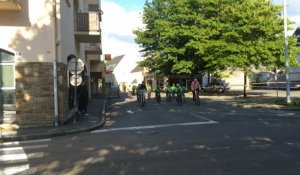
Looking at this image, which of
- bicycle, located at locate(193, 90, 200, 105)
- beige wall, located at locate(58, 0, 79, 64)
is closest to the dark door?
bicycle, located at locate(193, 90, 200, 105)

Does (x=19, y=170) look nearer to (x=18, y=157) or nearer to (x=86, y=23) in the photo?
(x=18, y=157)

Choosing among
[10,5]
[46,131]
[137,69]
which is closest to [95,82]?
[137,69]

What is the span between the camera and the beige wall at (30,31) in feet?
55.2

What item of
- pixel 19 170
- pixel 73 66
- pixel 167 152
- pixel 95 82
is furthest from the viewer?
pixel 95 82

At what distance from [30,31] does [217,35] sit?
30.6m

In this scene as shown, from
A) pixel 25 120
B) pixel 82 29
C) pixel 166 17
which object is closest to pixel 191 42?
pixel 166 17

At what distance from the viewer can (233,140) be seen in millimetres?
11336

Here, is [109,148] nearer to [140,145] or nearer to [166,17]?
[140,145]

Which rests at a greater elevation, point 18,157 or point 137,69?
point 137,69

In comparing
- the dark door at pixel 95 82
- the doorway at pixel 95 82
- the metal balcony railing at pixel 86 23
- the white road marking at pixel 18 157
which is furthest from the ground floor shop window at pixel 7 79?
the dark door at pixel 95 82

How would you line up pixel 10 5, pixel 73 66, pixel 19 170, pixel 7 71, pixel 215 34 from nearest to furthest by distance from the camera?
pixel 19 170 → pixel 10 5 → pixel 7 71 → pixel 73 66 → pixel 215 34

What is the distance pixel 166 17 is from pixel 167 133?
4247 cm

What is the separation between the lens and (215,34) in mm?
44438

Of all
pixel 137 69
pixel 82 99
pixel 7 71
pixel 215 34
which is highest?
pixel 215 34
